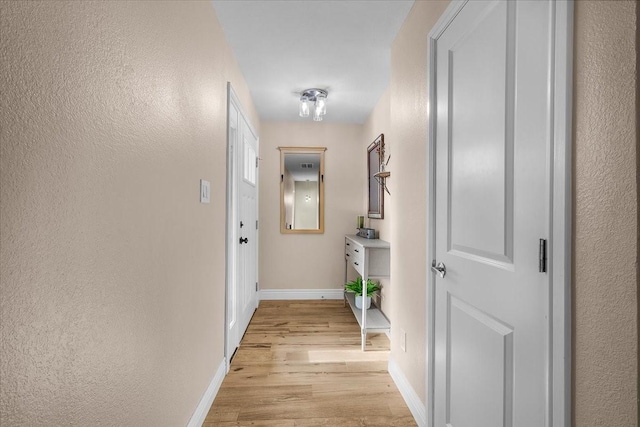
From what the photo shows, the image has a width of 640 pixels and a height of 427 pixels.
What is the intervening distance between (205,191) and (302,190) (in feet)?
8.01

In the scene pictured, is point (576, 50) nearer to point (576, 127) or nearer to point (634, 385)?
point (576, 127)

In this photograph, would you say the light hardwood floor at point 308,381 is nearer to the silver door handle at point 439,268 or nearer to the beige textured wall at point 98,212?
the beige textured wall at point 98,212

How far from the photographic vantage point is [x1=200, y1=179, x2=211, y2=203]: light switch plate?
1.72 meters

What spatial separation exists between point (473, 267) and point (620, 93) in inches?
27.6

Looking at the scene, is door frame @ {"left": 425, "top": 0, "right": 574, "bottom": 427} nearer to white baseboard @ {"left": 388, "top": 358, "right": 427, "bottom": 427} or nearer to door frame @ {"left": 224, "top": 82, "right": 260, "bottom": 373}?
white baseboard @ {"left": 388, "top": 358, "right": 427, "bottom": 427}

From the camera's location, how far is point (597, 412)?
0.73 meters

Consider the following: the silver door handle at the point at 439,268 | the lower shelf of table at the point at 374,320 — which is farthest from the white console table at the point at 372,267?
the silver door handle at the point at 439,268

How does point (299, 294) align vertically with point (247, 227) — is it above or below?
below

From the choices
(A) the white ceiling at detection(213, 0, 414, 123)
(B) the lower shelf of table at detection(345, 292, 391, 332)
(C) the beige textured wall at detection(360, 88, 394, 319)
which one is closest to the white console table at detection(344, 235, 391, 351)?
(B) the lower shelf of table at detection(345, 292, 391, 332)

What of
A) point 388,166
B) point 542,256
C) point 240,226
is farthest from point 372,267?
point 542,256

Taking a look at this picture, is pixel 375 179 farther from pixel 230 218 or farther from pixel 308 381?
pixel 308 381

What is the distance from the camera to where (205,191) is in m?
1.78

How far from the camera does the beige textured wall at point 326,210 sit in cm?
412

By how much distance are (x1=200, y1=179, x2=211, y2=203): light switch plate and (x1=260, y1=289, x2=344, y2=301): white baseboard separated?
248 centimetres
